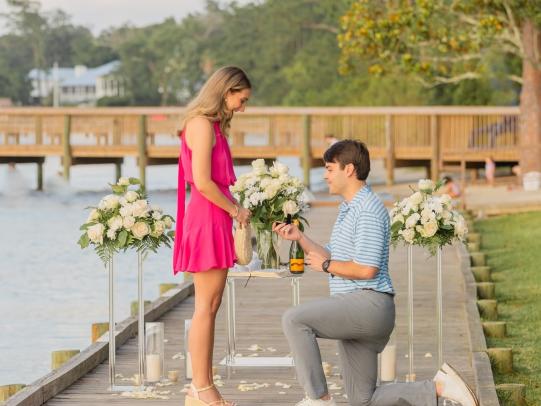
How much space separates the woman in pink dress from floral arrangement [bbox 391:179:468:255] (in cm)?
119

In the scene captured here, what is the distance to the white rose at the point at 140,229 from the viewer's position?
8156 mm

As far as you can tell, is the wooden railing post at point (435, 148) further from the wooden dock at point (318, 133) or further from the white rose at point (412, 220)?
the white rose at point (412, 220)

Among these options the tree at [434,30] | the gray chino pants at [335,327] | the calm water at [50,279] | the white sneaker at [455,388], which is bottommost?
the calm water at [50,279]

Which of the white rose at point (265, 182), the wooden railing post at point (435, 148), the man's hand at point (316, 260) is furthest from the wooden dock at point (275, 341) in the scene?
the wooden railing post at point (435, 148)

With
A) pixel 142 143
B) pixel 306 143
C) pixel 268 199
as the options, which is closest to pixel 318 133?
pixel 306 143

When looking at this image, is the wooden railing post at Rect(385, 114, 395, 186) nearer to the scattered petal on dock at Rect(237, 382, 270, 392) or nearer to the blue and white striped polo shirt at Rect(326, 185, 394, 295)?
the scattered petal on dock at Rect(237, 382, 270, 392)

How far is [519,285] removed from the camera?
14.7 metres

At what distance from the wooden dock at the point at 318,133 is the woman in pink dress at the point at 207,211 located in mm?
23575

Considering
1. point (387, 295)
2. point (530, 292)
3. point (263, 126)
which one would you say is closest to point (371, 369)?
point (387, 295)

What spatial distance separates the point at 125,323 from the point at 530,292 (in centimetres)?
482

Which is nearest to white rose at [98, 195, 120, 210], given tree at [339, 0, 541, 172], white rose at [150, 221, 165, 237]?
white rose at [150, 221, 165, 237]

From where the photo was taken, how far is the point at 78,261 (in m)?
26.6

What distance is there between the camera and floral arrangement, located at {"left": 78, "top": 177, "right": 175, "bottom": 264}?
26.8 feet

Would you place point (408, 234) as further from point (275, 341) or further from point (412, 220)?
point (275, 341)
